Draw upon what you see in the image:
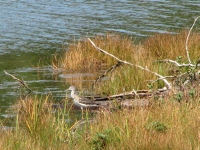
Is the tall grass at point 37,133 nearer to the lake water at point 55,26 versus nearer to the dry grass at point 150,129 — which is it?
the dry grass at point 150,129

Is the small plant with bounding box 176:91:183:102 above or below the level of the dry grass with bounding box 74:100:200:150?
above

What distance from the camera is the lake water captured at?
13781 millimetres

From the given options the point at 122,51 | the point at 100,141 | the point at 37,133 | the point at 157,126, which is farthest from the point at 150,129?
the point at 122,51

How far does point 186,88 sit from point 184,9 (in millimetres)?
18561

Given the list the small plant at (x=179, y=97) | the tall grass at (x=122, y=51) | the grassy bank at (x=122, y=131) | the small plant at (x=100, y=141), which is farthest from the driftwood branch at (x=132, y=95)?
the tall grass at (x=122, y=51)

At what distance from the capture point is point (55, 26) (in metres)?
22.7

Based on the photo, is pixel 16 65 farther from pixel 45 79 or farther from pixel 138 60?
pixel 138 60

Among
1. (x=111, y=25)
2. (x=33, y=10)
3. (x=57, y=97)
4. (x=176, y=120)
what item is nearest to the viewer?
(x=176, y=120)

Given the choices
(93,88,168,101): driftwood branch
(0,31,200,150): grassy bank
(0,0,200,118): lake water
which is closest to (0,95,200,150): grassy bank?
(0,31,200,150): grassy bank

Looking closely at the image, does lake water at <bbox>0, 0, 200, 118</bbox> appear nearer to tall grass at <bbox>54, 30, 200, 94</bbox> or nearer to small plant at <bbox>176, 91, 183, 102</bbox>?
tall grass at <bbox>54, 30, 200, 94</bbox>

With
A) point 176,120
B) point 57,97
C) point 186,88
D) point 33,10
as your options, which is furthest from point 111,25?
point 176,120

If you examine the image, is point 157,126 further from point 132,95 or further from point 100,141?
point 132,95

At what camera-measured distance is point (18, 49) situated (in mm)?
18234

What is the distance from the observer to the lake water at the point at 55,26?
13.8 meters
